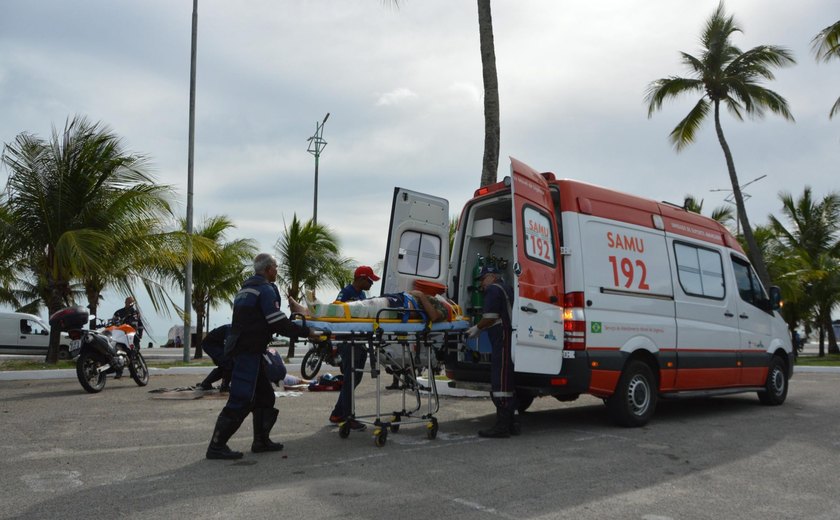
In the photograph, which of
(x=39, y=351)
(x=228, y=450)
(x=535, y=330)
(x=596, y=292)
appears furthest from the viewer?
(x=39, y=351)

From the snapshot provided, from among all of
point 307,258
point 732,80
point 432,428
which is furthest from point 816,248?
point 432,428

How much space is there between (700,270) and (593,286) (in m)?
2.30

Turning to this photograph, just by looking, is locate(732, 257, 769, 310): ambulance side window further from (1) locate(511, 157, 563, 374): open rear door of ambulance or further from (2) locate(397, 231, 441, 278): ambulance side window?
(2) locate(397, 231, 441, 278): ambulance side window

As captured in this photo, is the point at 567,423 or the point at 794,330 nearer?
the point at 567,423

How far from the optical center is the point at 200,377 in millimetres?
13938

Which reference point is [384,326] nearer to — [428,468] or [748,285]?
[428,468]

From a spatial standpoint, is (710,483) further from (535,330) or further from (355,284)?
(355,284)

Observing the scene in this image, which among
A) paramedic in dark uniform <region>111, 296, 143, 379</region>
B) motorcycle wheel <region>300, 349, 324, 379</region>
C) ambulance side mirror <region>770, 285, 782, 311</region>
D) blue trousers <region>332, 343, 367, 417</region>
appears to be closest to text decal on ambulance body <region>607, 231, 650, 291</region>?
blue trousers <region>332, 343, 367, 417</region>

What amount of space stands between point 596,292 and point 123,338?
8.15 metres

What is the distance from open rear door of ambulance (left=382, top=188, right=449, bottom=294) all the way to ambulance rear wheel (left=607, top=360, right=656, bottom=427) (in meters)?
2.32

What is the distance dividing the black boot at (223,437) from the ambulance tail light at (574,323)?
10.8 ft

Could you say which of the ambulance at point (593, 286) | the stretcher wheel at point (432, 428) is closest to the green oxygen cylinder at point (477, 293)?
the ambulance at point (593, 286)

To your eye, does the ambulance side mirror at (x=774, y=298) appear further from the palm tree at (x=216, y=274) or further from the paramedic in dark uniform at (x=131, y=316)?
the palm tree at (x=216, y=274)

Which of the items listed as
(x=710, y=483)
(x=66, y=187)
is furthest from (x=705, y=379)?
(x=66, y=187)
